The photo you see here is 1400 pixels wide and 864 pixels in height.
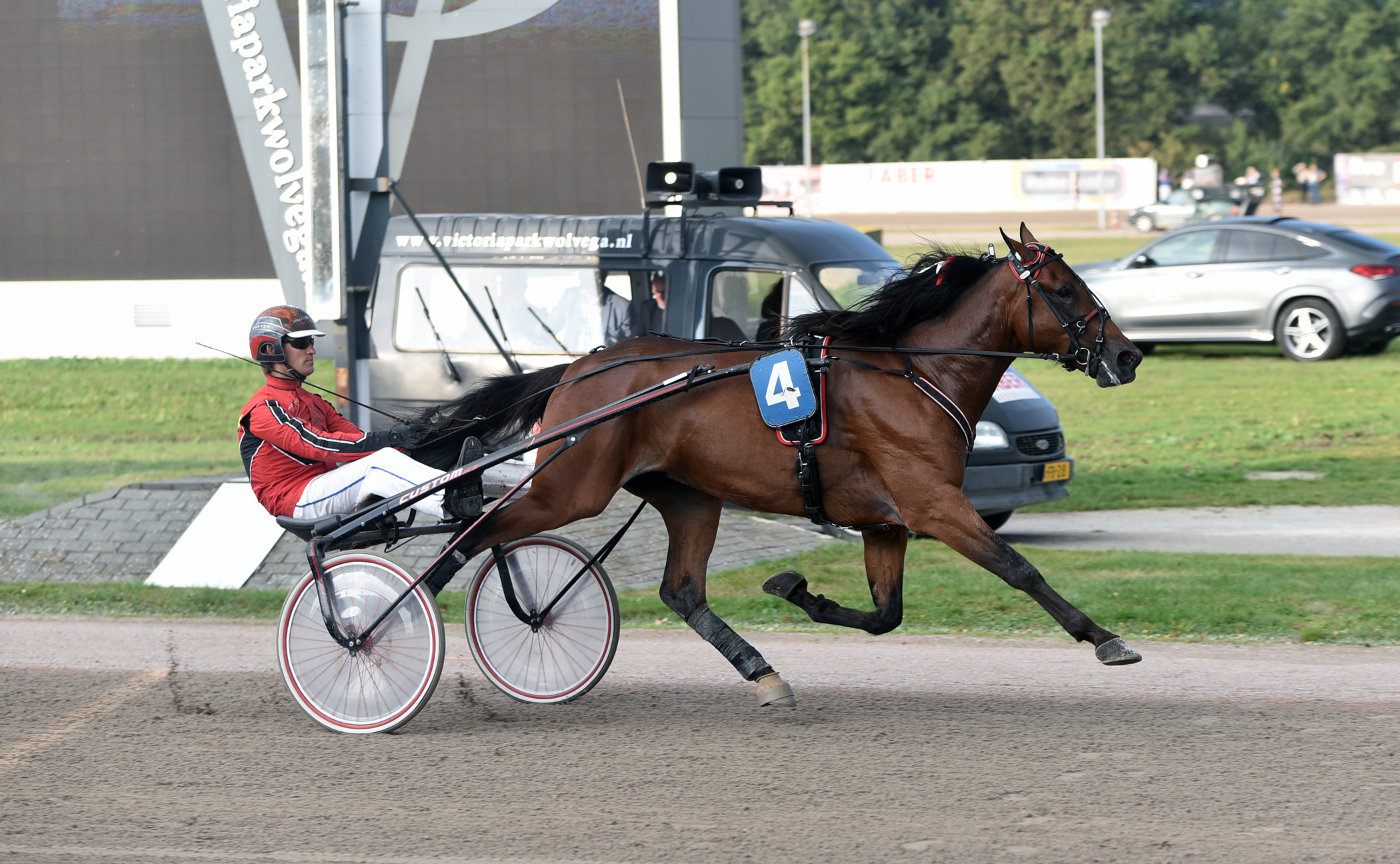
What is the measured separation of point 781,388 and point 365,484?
1746 mm

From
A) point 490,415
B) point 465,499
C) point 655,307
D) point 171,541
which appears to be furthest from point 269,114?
point 465,499

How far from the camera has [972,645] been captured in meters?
7.29

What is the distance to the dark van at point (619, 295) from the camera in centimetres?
1011

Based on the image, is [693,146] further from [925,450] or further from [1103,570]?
[925,450]

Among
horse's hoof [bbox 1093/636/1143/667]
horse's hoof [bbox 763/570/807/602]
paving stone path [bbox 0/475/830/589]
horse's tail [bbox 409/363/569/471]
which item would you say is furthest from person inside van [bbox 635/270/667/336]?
horse's hoof [bbox 1093/636/1143/667]

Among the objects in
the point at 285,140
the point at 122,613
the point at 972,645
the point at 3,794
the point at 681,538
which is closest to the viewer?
the point at 3,794

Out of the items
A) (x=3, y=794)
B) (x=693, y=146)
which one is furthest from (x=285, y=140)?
(x=3, y=794)

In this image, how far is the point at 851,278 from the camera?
10.5 metres

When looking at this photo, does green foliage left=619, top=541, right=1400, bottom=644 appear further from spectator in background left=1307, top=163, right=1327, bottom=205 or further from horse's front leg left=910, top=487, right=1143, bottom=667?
spectator in background left=1307, top=163, right=1327, bottom=205

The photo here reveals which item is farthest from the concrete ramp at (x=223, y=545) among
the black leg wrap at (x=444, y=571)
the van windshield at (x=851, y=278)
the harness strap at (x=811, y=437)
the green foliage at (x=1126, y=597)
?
the harness strap at (x=811, y=437)

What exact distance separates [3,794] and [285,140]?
527 inches

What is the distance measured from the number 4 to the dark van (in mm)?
4072

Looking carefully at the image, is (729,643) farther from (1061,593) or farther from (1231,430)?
(1231,430)

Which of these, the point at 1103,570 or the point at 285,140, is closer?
the point at 1103,570
